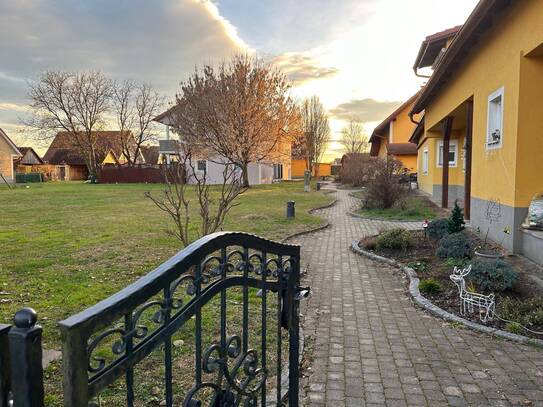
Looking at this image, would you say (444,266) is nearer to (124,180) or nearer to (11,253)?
(11,253)

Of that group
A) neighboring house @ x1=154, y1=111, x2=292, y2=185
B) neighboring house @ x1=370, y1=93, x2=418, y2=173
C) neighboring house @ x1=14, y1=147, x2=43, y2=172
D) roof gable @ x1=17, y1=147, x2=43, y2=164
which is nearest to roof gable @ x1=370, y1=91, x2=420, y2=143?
neighboring house @ x1=370, y1=93, x2=418, y2=173

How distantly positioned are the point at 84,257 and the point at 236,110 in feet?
58.9

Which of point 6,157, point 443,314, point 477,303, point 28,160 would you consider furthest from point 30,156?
point 477,303

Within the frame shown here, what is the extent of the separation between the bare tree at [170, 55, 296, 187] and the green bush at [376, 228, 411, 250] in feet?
53.5

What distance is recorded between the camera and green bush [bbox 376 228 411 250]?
785cm

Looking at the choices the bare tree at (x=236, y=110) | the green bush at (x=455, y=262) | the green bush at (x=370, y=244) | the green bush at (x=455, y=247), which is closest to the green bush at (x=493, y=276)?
the green bush at (x=455, y=262)

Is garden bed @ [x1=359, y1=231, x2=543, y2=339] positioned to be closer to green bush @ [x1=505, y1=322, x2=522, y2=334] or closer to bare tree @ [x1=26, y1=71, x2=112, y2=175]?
green bush @ [x1=505, y1=322, x2=522, y2=334]

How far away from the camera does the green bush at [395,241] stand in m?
7.85

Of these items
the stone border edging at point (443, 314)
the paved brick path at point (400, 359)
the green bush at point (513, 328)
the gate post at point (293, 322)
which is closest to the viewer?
the gate post at point (293, 322)

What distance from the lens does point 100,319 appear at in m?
1.13

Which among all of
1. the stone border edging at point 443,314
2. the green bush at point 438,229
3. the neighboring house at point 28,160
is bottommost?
the stone border edging at point 443,314

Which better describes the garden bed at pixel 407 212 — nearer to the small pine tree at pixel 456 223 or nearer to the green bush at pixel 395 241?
the small pine tree at pixel 456 223

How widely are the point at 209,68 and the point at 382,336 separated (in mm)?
Answer: 24292

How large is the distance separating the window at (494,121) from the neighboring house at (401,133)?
20.0m
